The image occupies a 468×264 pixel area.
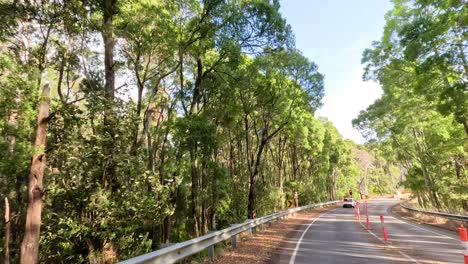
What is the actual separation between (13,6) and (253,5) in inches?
381

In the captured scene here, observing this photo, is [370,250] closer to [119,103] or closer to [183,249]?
[183,249]

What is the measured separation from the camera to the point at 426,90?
52.7 ft

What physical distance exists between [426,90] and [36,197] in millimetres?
16806

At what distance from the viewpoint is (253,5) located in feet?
51.2

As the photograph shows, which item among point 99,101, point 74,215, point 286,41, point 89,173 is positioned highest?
point 286,41

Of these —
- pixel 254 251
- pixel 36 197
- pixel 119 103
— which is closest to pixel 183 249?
pixel 254 251

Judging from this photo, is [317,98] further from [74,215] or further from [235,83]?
[74,215]

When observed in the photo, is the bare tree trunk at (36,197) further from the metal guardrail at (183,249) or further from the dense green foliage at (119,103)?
the metal guardrail at (183,249)

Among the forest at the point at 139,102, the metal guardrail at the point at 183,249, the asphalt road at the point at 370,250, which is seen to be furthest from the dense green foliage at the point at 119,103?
the asphalt road at the point at 370,250

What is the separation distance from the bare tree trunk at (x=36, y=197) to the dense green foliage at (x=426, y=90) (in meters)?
13.6

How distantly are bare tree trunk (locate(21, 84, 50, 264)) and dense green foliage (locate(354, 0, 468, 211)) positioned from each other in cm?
1357

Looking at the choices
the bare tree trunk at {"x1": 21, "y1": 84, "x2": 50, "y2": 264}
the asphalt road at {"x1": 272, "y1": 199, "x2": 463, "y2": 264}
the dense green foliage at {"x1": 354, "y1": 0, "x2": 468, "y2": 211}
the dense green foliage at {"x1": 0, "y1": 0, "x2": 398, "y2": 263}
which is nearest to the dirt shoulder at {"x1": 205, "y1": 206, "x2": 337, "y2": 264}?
the asphalt road at {"x1": 272, "y1": 199, "x2": 463, "y2": 264}

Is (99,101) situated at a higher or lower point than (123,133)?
higher

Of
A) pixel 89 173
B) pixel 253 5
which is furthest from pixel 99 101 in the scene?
pixel 253 5
